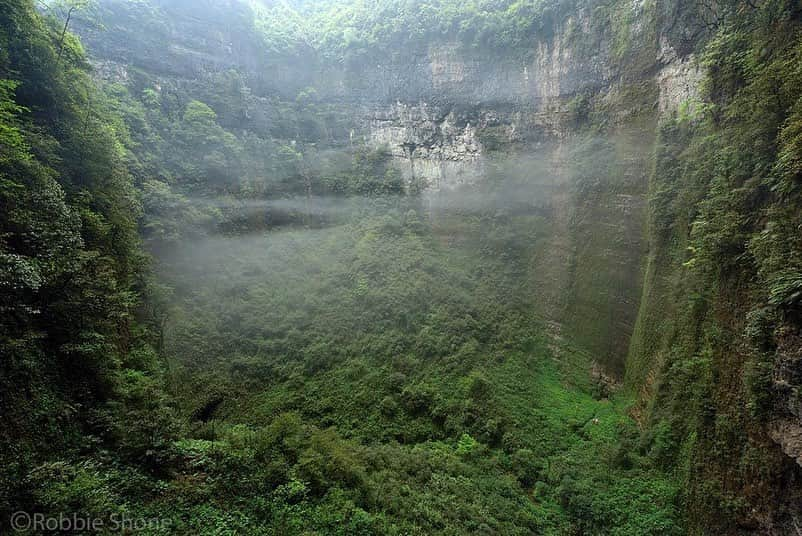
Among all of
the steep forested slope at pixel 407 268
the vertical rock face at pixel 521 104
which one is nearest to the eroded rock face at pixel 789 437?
the steep forested slope at pixel 407 268

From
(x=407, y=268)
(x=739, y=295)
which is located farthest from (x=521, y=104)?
(x=739, y=295)

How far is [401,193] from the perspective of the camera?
2214 centimetres

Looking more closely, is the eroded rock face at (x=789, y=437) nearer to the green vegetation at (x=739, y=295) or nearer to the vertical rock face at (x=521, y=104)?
the green vegetation at (x=739, y=295)

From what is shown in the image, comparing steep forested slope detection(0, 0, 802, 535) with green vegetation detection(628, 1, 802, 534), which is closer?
green vegetation detection(628, 1, 802, 534)

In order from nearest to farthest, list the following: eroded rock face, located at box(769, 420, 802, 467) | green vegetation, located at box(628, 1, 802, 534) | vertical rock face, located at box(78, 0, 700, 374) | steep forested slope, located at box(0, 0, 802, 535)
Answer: eroded rock face, located at box(769, 420, 802, 467), green vegetation, located at box(628, 1, 802, 534), steep forested slope, located at box(0, 0, 802, 535), vertical rock face, located at box(78, 0, 700, 374)

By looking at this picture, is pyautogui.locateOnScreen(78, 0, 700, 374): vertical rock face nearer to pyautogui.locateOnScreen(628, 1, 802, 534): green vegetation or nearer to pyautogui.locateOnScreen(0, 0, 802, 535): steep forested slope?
pyautogui.locateOnScreen(0, 0, 802, 535): steep forested slope

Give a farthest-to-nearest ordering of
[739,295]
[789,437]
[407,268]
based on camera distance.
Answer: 1. [407,268]
2. [739,295]
3. [789,437]

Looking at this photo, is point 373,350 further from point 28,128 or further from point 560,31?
point 560,31

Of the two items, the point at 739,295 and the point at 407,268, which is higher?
the point at 407,268

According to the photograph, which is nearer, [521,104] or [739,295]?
[739,295]

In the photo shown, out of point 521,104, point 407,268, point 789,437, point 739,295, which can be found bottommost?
point 789,437

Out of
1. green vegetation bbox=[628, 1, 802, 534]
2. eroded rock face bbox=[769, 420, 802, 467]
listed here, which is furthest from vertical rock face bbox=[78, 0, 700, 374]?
eroded rock face bbox=[769, 420, 802, 467]

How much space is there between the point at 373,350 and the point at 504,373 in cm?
477

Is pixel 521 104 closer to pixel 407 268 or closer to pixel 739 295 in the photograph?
pixel 407 268
